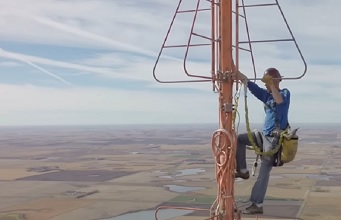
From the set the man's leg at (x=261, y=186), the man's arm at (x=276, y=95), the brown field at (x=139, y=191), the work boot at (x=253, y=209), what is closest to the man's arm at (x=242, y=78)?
the man's arm at (x=276, y=95)

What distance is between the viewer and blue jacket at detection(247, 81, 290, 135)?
7492 millimetres

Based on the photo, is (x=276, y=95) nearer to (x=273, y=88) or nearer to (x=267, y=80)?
(x=273, y=88)

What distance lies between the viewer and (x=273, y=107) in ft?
24.7

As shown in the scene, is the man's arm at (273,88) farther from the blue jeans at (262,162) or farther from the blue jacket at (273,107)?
the blue jeans at (262,162)

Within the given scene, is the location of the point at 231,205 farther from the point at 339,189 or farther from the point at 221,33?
the point at 339,189

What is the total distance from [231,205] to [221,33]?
7.93 ft

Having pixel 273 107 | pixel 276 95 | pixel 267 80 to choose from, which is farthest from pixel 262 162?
pixel 267 80

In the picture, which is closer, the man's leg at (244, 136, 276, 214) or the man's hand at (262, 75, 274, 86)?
the man's hand at (262, 75, 274, 86)

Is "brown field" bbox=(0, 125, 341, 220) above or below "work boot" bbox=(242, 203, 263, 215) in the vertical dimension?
below

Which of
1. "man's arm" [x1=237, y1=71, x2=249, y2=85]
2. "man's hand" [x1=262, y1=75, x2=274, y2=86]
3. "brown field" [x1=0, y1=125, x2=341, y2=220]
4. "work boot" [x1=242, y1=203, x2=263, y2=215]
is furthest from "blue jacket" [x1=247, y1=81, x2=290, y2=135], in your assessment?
"brown field" [x1=0, y1=125, x2=341, y2=220]

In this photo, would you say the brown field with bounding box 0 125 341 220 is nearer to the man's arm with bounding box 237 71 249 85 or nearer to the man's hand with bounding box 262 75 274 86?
the man's hand with bounding box 262 75 274 86

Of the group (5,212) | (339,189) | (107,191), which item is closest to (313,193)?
(339,189)

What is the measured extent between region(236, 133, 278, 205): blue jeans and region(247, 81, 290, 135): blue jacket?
0.19m

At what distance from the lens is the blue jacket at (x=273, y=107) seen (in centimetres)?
749
